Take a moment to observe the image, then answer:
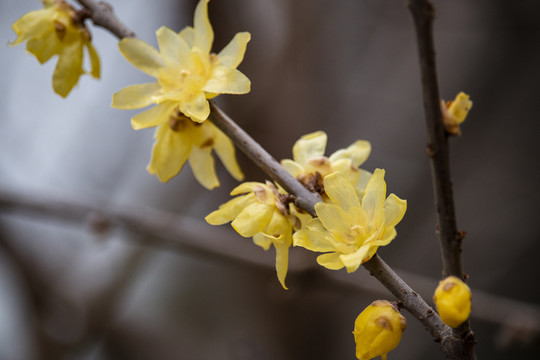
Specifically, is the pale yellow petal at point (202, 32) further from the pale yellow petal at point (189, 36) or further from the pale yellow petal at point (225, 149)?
the pale yellow petal at point (225, 149)

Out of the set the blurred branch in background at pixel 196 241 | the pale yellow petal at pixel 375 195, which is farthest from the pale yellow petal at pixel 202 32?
the blurred branch in background at pixel 196 241

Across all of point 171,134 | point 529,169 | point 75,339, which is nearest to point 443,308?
point 171,134

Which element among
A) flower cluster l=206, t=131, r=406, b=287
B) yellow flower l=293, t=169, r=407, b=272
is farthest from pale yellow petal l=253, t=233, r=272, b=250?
yellow flower l=293, t=169, r=407, b=272

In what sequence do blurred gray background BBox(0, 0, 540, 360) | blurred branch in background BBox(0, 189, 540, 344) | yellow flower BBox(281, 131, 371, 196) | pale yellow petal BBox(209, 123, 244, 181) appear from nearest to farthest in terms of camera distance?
yellow flower BBox(281, 131, 371, 196), pale yellow petal BBox(209, 123, 244, 181), blurred branch in background BBox(0, 189, 540, 344), blurred gray background BBox(0, 0, 540, 360)

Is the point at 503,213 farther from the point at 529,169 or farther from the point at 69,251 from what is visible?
the point at 69,251

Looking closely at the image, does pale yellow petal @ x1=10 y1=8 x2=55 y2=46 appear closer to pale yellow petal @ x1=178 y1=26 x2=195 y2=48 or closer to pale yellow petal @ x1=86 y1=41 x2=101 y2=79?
pale yellow petal @ x1=86 y1=41 x2=101 y2=79
